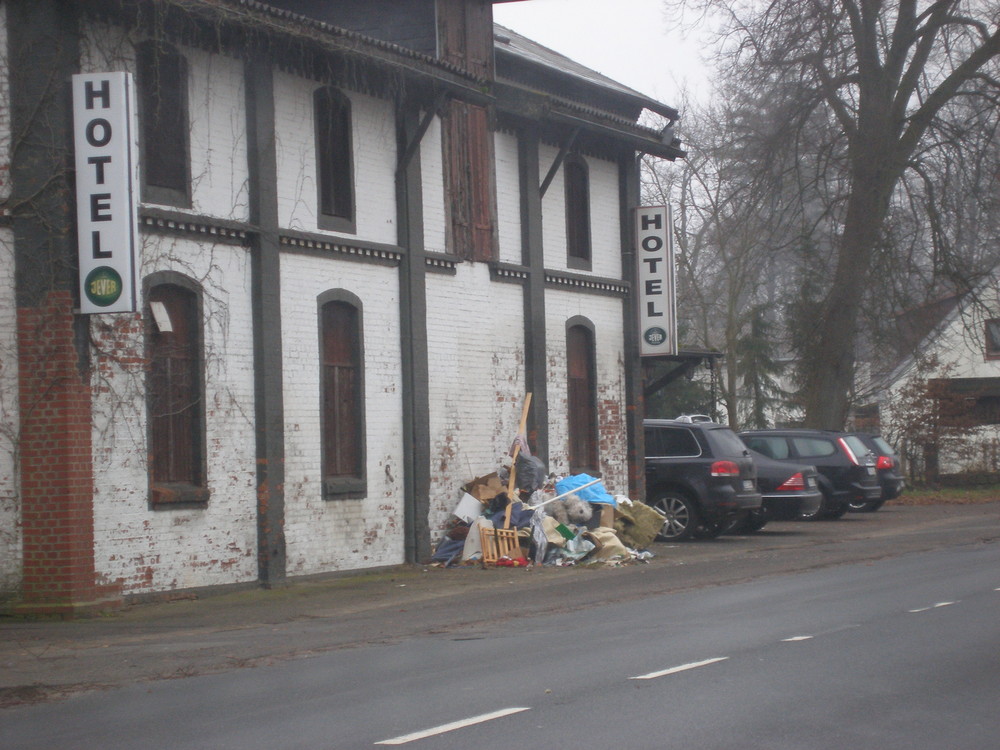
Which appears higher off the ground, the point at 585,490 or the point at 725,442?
the point at 725,442

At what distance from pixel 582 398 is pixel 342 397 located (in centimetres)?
639

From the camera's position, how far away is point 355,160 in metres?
17.9

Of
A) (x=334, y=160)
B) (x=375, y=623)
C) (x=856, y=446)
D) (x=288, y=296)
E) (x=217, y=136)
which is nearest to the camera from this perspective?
(x=375, y=623)

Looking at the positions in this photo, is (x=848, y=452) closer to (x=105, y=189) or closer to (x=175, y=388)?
(x=175, y=388)

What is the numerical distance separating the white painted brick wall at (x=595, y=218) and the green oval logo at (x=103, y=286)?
9.77 meters

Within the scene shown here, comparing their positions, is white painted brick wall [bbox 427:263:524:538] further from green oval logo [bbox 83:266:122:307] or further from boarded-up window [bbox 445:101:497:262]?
green oval logo [bbox 83:266:122:307]

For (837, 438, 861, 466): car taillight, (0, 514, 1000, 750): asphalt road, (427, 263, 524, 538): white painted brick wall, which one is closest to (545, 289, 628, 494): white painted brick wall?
(427, 263, 524, 538): white painted brick wall

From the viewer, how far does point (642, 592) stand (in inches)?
577

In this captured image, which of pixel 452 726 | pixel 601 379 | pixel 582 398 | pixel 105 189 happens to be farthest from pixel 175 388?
pixel 601 379

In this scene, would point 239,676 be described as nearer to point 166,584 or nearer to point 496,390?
point 166,584

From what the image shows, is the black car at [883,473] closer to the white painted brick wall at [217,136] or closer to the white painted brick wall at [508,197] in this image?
the white painted brick wall at [508,197]

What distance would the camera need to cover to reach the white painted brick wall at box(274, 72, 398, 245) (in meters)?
16.8

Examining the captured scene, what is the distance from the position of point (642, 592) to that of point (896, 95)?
18966 millimetres

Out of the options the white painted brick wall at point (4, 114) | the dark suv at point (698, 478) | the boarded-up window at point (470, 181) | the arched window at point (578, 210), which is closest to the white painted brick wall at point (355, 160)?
the boarded-up window at point (470, 181)
